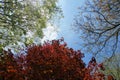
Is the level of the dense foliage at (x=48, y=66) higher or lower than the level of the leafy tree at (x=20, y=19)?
lower

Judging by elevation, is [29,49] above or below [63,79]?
above

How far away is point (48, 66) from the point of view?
10.5 metres

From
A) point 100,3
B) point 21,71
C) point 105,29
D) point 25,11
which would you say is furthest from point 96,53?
point 21,71

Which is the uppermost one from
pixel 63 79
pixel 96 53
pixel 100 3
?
pixel 100 3

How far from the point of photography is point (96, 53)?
19125 millimetres

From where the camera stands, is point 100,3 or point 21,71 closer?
point 21,71

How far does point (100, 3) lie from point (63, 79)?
7.85 metres

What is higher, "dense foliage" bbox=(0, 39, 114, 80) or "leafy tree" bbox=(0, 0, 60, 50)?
"leafy tree" bbox=(0, 0, 60, 50)

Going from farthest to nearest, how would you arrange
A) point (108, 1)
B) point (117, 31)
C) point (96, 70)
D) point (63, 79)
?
point (117, 31) < point (108, 1) < point (96, 70) < point (63, 79)

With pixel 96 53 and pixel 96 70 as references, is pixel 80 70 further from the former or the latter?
pixel 96 53

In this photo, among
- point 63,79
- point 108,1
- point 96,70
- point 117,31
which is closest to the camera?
point 63,79

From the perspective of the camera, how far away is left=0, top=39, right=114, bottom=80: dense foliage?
34.2 ft

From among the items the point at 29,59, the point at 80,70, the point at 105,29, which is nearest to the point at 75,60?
the point at 80,70

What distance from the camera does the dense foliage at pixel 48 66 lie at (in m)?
10.4
